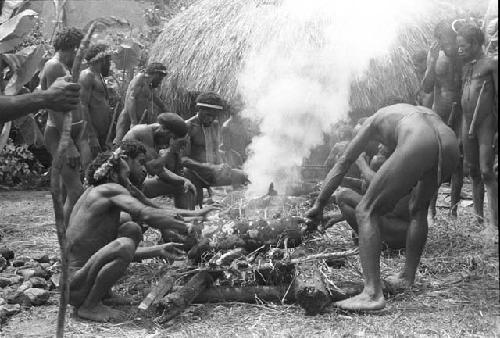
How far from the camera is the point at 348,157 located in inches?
207

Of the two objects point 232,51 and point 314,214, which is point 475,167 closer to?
point 314,214

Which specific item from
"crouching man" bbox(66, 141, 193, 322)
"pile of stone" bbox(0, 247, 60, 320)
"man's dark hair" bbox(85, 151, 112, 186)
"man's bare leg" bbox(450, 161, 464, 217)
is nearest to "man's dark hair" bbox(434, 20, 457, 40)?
"man's bare leg" bbox(450, 161, 464, 217)

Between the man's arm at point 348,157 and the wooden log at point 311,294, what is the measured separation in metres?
0.75

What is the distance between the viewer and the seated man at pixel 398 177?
489 centimetres

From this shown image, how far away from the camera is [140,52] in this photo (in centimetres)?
1237

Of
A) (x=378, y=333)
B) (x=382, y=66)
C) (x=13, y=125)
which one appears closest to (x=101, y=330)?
(x=378, y=333)

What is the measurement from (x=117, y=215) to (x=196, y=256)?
0.74 meters

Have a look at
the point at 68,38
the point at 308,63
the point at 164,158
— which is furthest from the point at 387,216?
the point at 308,63

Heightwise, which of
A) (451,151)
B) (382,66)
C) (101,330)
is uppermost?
(382,66)

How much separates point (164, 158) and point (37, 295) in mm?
2331

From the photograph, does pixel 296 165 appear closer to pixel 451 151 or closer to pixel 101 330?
pixel 451 151

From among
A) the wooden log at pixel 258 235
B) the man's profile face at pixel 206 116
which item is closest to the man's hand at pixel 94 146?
the man's profile face at pixel 206 116

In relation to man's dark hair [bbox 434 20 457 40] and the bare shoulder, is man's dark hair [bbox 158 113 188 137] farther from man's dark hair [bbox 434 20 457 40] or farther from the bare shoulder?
man's dark hair [bbox 434 20 457 40]

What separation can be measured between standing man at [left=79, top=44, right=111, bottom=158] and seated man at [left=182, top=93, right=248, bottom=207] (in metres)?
1.10
